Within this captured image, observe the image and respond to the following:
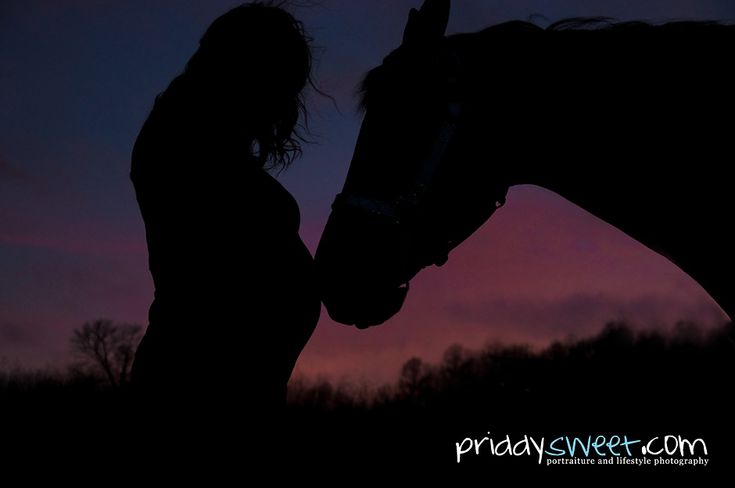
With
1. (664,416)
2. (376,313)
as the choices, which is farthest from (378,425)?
(376,313)

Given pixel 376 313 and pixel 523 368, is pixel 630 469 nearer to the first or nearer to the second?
pixel 376 313

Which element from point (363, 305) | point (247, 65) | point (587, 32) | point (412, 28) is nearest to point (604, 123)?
point (587, 32)

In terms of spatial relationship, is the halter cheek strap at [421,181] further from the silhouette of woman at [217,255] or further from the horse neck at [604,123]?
the silhouette of woman at [217,255]

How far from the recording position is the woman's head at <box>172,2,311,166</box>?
2467mm

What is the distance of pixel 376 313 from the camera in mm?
2240

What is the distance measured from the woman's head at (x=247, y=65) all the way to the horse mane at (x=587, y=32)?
1.43 feet

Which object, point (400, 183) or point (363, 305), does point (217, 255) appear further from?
point (400, 183)

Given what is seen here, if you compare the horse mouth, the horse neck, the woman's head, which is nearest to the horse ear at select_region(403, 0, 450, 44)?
the horse neck

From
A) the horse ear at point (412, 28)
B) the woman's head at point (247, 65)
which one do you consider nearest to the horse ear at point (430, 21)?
the horse ear at point (412, 28)

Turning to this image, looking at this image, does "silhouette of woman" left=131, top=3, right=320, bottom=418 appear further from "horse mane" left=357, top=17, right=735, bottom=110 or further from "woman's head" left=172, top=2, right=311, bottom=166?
"horse mane" left=357, top=17, right=735, bottom=110

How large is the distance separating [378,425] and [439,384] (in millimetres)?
13968

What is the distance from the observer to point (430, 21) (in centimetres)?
213

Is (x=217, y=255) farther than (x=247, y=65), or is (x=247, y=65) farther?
(x=247, y=65)

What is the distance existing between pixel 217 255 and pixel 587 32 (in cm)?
158
